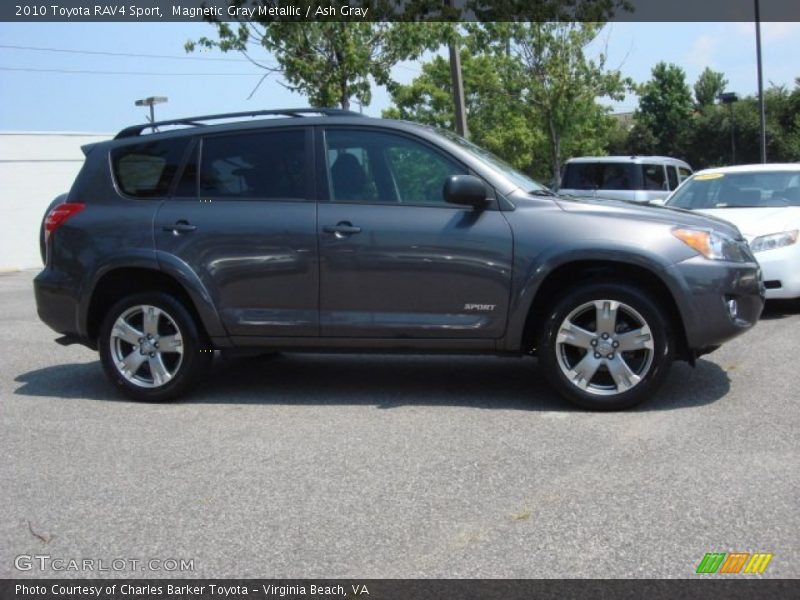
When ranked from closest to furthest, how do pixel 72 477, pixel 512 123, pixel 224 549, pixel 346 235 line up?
1. pixel 224 549
2. pixel 72 477
3. pixel 346 235
4. pixel 512 123

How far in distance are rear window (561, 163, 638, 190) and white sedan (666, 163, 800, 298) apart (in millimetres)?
7067

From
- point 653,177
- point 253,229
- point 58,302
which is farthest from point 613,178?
point 58,302

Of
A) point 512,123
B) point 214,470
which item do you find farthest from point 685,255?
point 512,123

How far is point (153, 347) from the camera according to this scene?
6152 mm

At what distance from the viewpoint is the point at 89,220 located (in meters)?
6.24

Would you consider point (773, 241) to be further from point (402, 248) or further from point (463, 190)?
point (402, 248)

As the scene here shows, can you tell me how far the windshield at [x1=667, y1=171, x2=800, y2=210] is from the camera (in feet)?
31.6

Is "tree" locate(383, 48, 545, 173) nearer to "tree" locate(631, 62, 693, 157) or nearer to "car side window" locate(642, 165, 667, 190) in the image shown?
"car side window" locate(642, 165, 667, 190)

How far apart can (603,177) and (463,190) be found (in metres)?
12.8

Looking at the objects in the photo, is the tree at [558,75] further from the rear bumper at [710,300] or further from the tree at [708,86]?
the tree at [708,86]

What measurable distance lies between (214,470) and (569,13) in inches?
850

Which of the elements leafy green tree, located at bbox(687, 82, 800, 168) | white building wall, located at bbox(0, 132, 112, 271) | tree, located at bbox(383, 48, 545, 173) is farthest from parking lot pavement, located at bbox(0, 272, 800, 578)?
leafy green tree, located at bbox(687, 82, 800, 168)

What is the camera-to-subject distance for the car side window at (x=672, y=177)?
1848 cm
